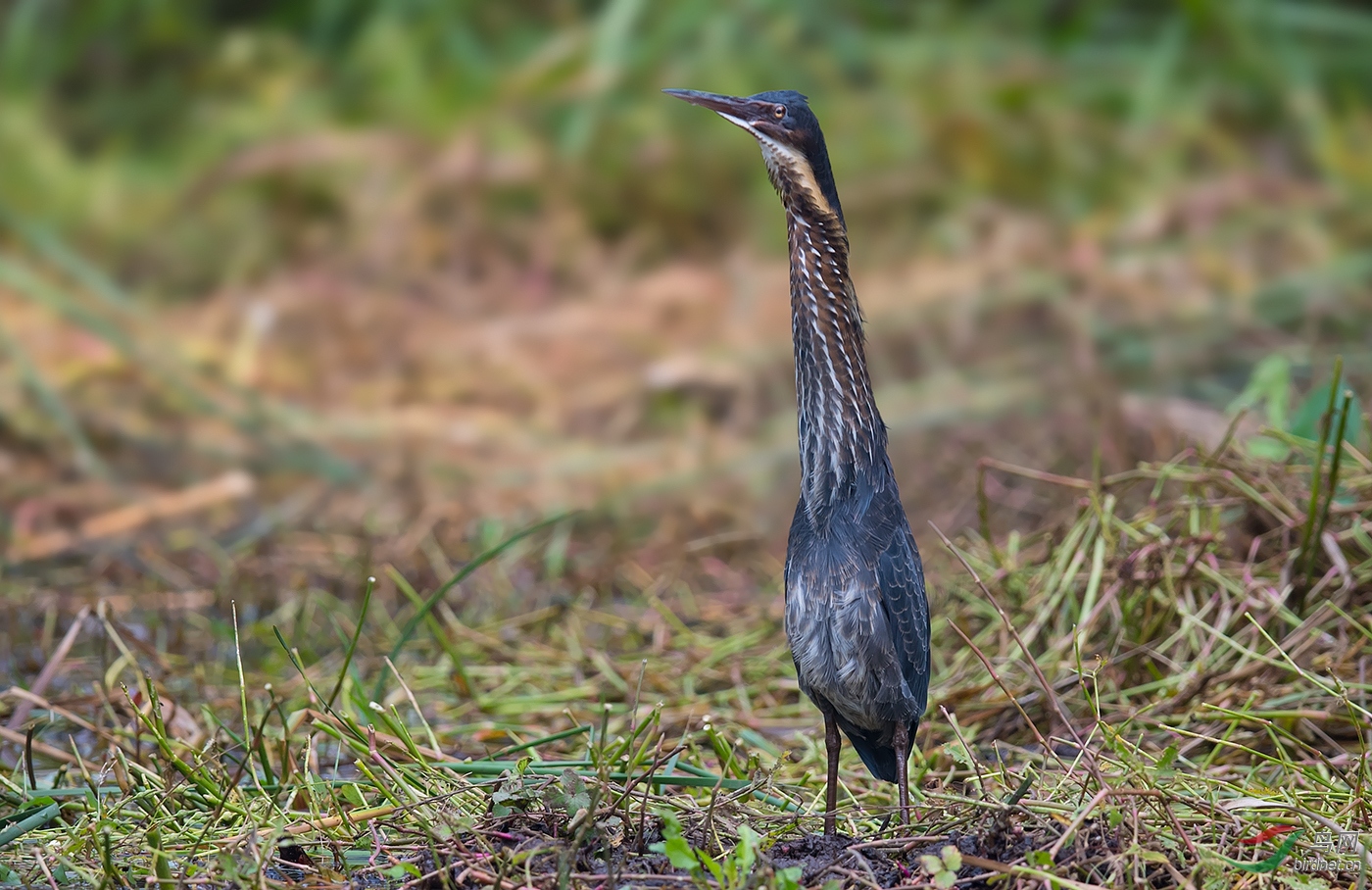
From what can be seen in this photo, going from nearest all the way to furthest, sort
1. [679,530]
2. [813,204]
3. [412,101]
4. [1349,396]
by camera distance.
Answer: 1. [813,204]
2. [1349,396]
3. [679,530]
4. [412,101]

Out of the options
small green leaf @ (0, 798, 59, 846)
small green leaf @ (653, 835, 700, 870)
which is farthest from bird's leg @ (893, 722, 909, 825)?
small green leaf @ (0, 798, 59, 846)

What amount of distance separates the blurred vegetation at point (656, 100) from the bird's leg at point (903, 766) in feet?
15.6

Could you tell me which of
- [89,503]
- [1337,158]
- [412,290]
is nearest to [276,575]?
Result: [89,503]

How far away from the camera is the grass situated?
2.26 m

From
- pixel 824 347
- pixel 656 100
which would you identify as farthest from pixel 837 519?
pixel 656 100

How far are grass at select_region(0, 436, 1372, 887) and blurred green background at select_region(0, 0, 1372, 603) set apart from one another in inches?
67.7

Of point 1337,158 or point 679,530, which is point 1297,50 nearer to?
point 1337,158

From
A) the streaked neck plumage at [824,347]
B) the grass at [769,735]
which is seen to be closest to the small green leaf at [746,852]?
the grass at [769,735]

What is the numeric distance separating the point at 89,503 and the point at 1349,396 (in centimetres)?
442

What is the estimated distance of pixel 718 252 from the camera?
7141 millimetres

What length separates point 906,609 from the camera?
2.60m

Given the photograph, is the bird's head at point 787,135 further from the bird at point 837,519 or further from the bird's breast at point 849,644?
the bird's breast at point 849,644

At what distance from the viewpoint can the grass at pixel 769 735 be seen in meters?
2.26

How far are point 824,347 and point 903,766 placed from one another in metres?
0.79
